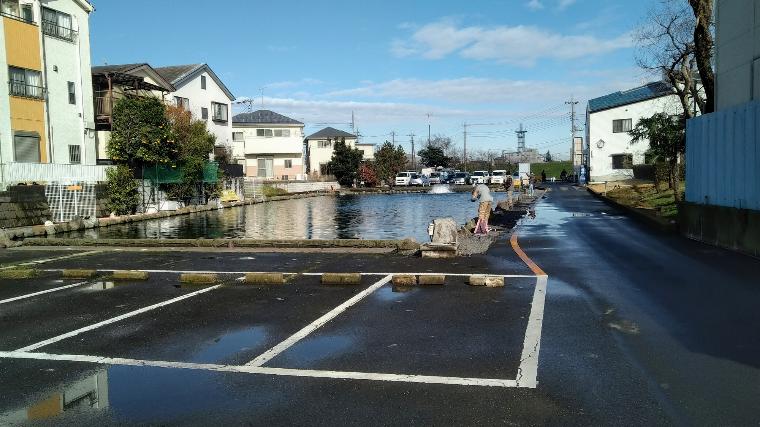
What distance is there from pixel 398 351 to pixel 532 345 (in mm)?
1297

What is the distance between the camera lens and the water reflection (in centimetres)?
421

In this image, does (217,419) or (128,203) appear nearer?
(217,419)

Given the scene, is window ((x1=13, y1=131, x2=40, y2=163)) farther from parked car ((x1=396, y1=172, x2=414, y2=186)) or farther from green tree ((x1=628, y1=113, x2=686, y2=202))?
parked car ((x1=396, y1=172, x2=414, y2=186))

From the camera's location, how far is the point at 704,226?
13523 mm

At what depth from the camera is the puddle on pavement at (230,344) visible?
5.54 m

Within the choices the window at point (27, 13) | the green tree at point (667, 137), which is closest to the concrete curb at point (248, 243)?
the window at point (27, 13)

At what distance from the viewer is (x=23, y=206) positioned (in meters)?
22.3

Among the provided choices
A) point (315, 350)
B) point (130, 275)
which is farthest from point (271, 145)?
point (315, 350)

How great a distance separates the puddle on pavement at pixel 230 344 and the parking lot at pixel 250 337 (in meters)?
0.02

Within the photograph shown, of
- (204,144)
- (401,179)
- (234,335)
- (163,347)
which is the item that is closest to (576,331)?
(234,335)

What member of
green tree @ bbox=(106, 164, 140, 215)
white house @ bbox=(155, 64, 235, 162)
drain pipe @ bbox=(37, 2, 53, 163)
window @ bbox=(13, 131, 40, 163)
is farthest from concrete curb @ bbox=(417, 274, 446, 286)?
white house @ bbox=(155, 64, 235, 162)

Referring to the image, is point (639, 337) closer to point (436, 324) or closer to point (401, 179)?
point (436, 324)

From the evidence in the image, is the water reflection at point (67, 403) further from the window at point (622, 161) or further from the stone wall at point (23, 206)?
the window at point (622, 161)

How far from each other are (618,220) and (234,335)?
1733 centimetres
